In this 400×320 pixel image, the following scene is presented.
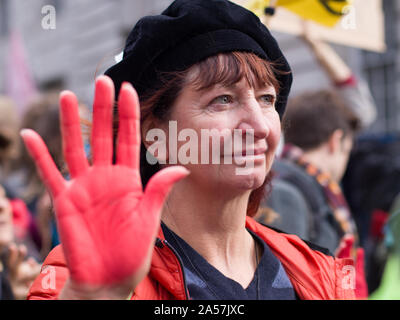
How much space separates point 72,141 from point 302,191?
1.88m

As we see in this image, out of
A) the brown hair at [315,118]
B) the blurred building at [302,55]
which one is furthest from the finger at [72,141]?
the blurred building at [302,55]

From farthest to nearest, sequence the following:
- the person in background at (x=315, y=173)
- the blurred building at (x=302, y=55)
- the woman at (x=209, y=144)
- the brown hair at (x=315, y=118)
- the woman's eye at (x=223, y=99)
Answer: the blurred building at (x=302, y=55)
the brown hair at (x=315, y=118)
the person in background at (x=315, y=173)
the woman's eye at (x=223, y=99)
the woman at (x=209, y=144)

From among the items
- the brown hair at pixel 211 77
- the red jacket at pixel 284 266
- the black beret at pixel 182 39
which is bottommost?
the red jacket at pixel 284 266

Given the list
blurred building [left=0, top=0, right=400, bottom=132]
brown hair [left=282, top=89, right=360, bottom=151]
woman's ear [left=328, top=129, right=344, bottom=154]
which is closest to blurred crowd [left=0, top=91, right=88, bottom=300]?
brown hair [left=282, top=89, right=360, bottom=151]

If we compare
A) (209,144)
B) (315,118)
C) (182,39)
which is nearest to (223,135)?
(209,144)

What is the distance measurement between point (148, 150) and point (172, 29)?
33cm

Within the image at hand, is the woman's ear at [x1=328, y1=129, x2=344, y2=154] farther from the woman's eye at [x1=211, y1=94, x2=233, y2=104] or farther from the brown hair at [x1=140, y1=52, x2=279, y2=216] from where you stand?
the woman's eye at [x1=211, y1=94, x2=233, y2=104]

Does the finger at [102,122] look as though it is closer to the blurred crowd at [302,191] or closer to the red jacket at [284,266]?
the red jacket at [284,266]

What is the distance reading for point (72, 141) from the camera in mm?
1008

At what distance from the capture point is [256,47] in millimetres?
1350

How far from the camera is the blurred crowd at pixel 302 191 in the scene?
7.37 ft

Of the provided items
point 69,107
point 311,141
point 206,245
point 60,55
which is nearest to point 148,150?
point 206,245
